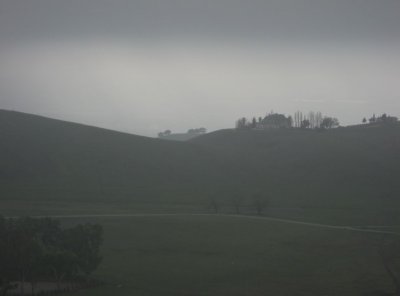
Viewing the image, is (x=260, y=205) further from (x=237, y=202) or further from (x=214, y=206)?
(x=214, y=206)

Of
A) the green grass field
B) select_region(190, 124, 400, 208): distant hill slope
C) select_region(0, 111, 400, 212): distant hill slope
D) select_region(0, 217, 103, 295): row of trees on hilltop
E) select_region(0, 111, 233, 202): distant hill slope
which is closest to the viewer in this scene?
select_region(0, 217, 103, 295): row of trees on hilltop

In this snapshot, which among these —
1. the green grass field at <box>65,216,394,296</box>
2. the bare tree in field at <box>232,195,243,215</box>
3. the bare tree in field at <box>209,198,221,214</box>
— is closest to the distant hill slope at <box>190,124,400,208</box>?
the bare tree in field at <box>232,195,243,215</box>

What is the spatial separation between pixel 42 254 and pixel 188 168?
73502 millimetres

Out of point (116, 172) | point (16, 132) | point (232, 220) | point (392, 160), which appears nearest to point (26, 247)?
point (232, 220)

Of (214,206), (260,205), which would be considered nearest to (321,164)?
(260,205)

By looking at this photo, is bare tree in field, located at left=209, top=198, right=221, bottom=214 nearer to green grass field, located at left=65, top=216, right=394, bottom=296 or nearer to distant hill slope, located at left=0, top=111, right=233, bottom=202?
distant hill slope, located at left=0, top=111, right=233, bottom=202

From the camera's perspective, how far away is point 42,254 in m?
32.9

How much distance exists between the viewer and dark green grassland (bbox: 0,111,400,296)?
3656 centimetres

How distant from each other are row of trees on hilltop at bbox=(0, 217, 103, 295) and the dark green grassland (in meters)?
2.59

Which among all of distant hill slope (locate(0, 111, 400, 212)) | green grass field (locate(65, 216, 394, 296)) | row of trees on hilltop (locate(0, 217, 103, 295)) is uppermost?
distant hill slope (locate(0, 111, 400, 212))

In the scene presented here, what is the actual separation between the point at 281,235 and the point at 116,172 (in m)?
52.5

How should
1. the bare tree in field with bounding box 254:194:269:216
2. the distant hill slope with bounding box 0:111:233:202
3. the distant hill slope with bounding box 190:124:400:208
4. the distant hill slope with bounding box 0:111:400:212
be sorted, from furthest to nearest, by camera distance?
the distant hill slope with bounding box 190:124:400:208, the distant hill slope with bounding box 0:111:233:202, the distant hill slope with bounding box 0:111:400:212, the bare tree in field with bounding box 254:194:269:216

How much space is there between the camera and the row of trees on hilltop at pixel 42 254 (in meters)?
32.1

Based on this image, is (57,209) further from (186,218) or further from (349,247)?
(349,247)
